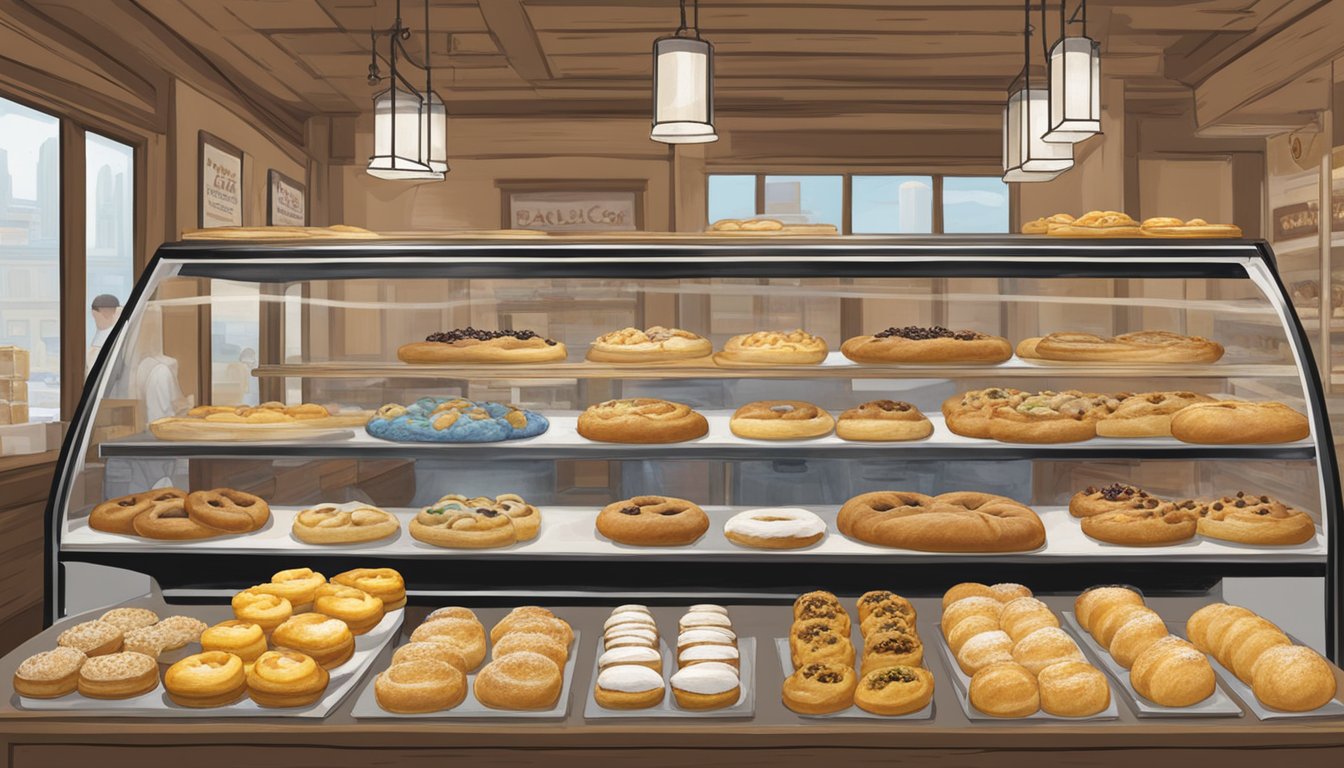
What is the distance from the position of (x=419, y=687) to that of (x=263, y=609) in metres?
0.56

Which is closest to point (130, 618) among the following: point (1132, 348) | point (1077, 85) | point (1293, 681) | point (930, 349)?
point (930, 349)

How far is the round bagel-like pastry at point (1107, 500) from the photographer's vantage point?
2846 mm

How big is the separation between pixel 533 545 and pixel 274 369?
130cm

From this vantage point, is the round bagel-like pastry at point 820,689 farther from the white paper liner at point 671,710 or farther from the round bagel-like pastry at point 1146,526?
the round bagel-like pastry at point 1146,526

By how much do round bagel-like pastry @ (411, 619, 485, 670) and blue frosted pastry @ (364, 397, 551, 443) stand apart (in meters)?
0.62

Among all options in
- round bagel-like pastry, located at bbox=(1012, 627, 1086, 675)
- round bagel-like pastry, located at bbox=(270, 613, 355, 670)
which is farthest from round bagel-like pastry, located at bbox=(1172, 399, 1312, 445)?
round bagel-like pastry, located at bbox=(270, 613, 355, 670)

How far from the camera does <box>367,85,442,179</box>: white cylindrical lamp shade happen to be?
3654 millimetres

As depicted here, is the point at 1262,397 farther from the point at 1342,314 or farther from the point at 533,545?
the point at 1342,314

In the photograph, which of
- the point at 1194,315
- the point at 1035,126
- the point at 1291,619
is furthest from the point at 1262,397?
the point at 1035,126

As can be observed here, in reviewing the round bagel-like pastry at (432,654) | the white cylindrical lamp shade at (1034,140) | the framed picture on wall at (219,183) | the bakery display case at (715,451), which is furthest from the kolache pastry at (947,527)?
the framed picture on wall at (219,183)

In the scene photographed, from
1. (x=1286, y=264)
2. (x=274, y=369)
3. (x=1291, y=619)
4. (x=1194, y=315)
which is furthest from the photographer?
(x=1286, y=264)

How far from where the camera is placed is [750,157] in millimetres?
8336

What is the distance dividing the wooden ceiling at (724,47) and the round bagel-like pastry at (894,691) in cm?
474

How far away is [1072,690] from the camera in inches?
81.4
